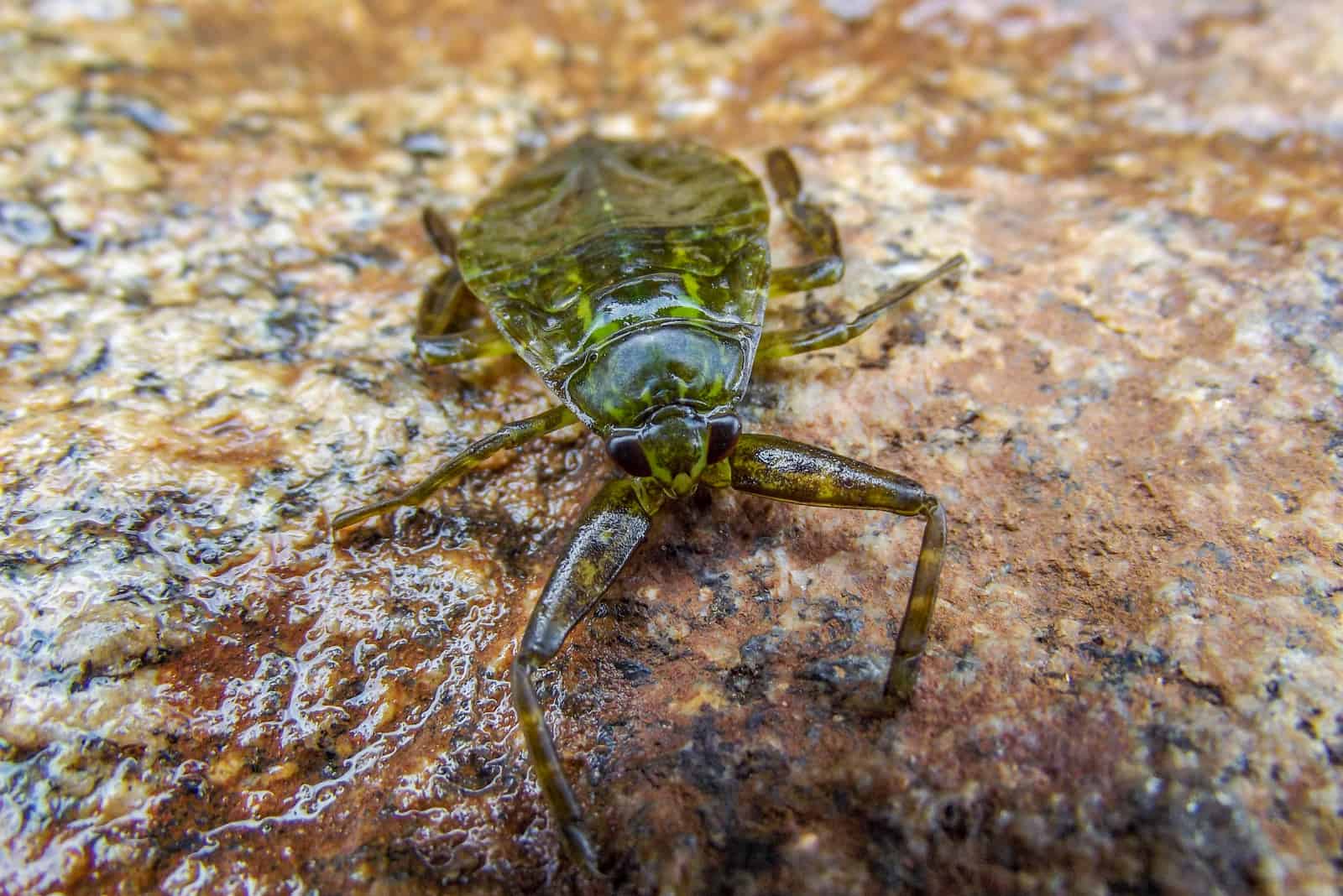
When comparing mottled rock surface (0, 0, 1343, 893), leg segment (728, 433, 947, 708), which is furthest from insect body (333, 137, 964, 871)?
mottled rock surface (0, 0, 1343, 893)

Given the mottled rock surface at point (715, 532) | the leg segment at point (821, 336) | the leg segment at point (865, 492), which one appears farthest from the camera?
the leg segment at point (821, 336)

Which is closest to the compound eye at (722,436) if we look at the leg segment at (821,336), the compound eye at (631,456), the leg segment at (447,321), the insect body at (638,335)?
the insect body at (638,335)

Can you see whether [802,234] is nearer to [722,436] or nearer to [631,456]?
[722,436]

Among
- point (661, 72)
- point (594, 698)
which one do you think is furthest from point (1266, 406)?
point (661, 72)

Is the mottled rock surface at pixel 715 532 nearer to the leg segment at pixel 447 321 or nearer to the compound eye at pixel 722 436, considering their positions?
the leg segment at pixel 447 321

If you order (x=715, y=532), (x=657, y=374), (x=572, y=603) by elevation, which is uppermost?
(x=657, y=374)

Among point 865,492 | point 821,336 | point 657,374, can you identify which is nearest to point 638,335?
point 657,374
